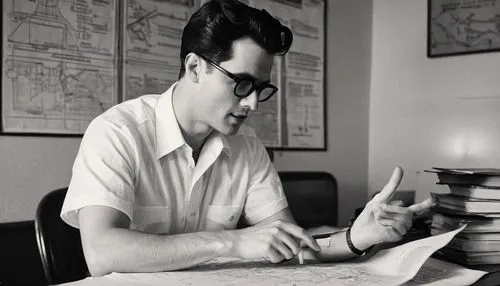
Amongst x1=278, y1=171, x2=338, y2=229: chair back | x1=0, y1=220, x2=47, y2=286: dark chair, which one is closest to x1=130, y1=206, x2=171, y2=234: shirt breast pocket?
x1=0, y1=220, x2=47, y2=286: dark chair

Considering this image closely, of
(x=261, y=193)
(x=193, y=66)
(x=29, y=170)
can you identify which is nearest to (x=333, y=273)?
(x=261, y=193)

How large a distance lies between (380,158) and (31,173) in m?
2.07

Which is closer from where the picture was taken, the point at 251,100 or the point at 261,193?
the point at 251,100

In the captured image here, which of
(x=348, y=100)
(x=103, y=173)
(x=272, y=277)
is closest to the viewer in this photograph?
(x=272, y=277)

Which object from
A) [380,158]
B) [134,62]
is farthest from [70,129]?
[380,158]

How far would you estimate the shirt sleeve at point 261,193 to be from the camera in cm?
171

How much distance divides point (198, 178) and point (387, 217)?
0.51 metres

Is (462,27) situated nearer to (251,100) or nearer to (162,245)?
(251,100)

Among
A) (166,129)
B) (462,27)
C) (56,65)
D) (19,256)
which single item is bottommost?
(19,256)

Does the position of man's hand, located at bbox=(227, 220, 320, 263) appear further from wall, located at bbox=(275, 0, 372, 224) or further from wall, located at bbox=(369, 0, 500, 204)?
wall, located at bbox=(369, 0, 500, 204)

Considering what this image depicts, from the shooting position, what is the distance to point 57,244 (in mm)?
1400

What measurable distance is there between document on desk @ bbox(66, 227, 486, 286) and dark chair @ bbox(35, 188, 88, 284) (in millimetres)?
261

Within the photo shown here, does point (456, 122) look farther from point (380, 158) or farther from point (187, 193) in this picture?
point (187, 193)

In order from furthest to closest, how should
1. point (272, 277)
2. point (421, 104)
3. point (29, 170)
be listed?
point (421, 104), point (29, 170), point (272, 277)
